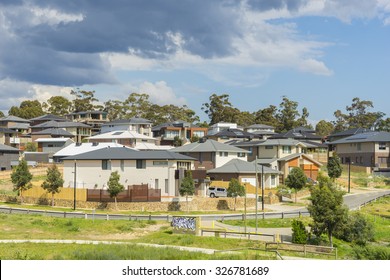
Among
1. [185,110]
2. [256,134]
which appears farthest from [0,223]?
[185,110]

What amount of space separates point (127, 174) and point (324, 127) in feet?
425

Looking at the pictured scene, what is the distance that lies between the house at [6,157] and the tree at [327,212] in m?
70.8

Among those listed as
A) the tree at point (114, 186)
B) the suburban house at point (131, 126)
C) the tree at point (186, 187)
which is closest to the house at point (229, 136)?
the suburban house at point (131, 126)

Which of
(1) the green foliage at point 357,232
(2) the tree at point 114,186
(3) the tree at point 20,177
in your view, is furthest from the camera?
(3) the tree at point 20,177

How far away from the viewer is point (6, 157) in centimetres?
10256

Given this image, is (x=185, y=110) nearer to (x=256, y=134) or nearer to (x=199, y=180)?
(x=256, y=134)

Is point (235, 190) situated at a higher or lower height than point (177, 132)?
lower

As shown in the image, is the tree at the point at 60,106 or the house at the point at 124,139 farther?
the tree at the point at 60,106

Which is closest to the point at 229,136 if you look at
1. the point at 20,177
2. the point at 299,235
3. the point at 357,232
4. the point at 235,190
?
the point at 235,190

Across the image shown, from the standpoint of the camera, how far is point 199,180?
77.3 meters

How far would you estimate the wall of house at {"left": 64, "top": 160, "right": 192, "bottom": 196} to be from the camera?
71.3 m

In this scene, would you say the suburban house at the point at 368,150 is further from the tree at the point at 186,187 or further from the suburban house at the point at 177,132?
the tree at the point at 186,187

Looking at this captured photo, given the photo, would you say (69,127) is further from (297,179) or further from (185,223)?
(185,223)

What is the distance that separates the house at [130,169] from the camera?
7131cm
